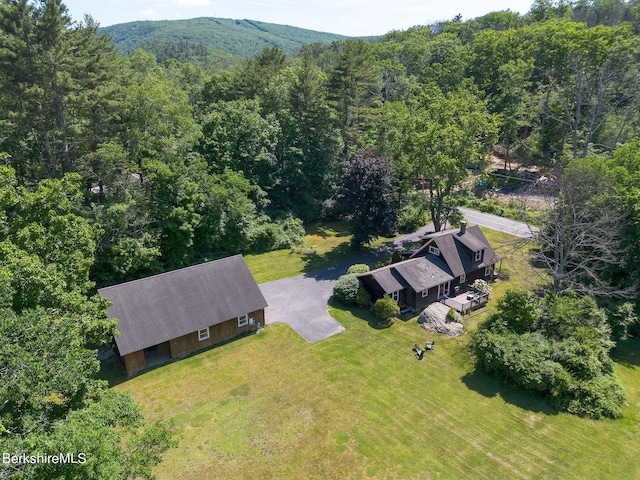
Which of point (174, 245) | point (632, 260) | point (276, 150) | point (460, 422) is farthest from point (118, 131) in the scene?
point (632, 260)

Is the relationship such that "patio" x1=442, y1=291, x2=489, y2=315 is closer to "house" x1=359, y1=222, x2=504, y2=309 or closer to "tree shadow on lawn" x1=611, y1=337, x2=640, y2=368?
"house" x1=359, y1=222, x2=504, y2=309

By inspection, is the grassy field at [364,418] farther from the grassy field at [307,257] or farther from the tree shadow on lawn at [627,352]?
the grassy field at [307,257]

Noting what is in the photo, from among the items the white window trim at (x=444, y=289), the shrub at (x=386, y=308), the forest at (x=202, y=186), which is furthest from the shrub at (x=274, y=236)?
the white window trim at (x=444, y=289)

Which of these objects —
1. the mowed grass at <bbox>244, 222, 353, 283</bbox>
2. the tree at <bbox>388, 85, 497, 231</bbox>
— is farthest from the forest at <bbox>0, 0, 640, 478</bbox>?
the mowed grass at <bbox>244, 222, 353, 283</bbox>

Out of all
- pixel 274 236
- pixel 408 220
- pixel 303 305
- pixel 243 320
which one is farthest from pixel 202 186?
pixel 408 220

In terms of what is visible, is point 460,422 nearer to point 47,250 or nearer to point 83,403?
point 83,403

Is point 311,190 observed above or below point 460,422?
above
